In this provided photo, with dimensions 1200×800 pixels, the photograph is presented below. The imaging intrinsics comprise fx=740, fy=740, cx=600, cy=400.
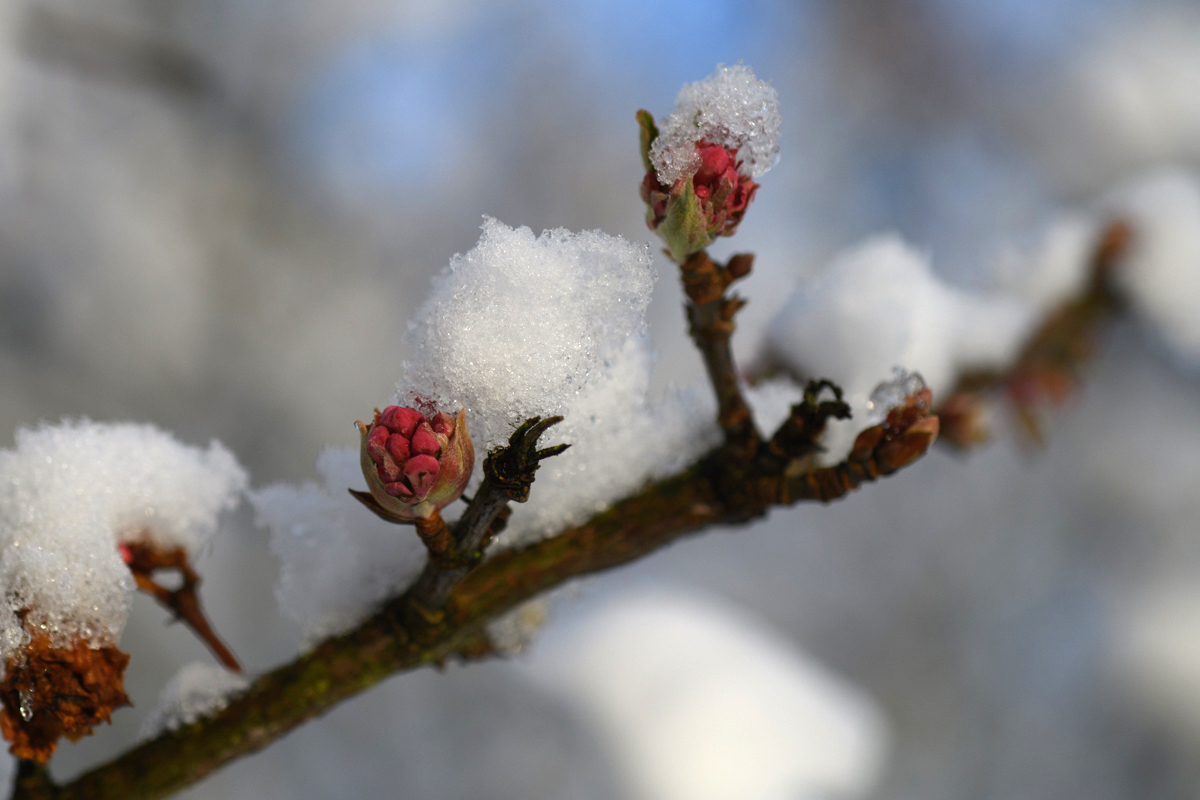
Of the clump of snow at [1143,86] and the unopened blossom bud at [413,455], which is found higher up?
the clump of snow at [1143,86]

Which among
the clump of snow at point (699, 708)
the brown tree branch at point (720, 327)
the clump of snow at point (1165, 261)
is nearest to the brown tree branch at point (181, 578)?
the brown tree branch at point (720, 327)

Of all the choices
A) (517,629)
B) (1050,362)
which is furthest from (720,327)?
(1050,362)

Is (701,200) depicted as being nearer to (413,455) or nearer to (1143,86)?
(413,455)

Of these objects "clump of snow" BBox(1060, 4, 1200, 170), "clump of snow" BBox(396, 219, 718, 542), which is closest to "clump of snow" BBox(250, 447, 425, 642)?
"clump of snow" BBox(396, 219, 718, 542)

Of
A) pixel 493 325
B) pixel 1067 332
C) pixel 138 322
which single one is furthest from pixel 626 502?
pixel 138 322

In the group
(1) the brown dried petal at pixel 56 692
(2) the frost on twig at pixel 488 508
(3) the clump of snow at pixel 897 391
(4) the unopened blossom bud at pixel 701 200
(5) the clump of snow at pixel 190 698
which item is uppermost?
(4) the unopened blossom bud at pixel 701 200

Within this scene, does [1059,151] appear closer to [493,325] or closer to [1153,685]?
[1153,685]

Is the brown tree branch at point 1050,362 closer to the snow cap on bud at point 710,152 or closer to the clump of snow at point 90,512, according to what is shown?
the snow cap on bud at point 710,152
